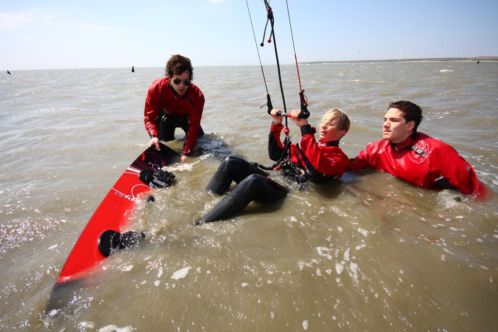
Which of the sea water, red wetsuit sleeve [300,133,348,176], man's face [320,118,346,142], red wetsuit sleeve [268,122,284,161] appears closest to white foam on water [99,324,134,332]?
Answer: the sea water

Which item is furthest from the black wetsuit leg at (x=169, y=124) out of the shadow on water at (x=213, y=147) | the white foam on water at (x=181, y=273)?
the white foam on water at (x=181, y=273)

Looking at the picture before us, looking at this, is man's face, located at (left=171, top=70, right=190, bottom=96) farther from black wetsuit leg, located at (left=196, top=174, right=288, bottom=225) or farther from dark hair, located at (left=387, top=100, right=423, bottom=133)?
dark hair, located at (left=387, top=100, right=423, bottom=133)

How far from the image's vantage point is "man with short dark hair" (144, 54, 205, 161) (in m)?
5.37

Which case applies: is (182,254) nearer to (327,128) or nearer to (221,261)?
(221,261)

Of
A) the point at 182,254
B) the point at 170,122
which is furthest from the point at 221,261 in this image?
the point at 170,122

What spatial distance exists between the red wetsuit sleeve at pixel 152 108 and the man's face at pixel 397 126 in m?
4.19

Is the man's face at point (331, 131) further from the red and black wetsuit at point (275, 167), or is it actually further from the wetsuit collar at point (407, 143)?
the wetsuit collar at point (407, 143)

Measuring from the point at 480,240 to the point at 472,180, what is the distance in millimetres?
923

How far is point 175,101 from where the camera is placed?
6051mm

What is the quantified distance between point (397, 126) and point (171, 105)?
440 centimetres

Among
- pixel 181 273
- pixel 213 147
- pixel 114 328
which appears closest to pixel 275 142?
pixel 181 273

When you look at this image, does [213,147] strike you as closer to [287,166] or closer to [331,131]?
[287,166]

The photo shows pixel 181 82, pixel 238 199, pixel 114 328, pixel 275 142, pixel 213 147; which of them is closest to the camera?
pixel 114 328

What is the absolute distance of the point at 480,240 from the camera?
2.88 m
